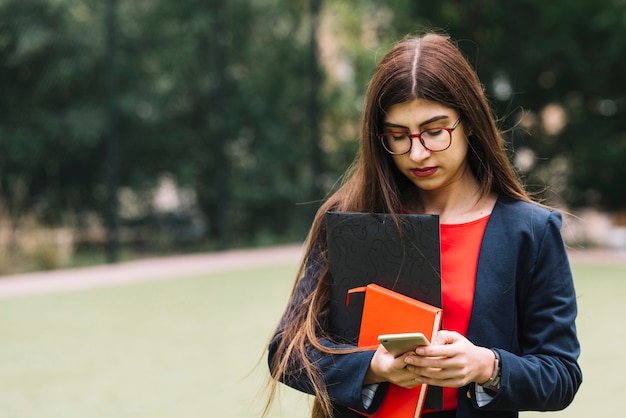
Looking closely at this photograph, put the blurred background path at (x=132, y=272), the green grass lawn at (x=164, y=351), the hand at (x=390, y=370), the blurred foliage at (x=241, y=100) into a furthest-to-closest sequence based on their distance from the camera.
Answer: the blurred foliage at (x=241, y=100), the blurred background path at (x=132, y=272), the green grass lawn at (x=164, y=351), the hand at (x=390, y=370)

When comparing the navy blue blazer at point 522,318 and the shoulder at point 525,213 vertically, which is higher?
the shoulder at point 525,213

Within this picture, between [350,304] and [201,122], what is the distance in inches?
556

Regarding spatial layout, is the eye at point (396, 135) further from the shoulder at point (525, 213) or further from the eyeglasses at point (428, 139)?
the shoulder at point (525, 213)

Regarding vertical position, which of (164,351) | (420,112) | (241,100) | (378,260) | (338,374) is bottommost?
(164,351)

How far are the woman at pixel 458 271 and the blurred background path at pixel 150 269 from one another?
750cm

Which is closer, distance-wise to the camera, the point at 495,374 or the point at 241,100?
the point at 495,374

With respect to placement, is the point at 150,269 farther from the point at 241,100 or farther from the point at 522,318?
the point at 522,318

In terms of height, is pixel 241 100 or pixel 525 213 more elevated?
pixel 241 100

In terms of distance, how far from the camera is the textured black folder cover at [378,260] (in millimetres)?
1521

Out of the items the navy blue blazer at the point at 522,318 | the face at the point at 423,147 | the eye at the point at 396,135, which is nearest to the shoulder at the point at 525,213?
the navy blue blazer at the point at 522,318

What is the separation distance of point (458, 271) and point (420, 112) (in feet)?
1.00

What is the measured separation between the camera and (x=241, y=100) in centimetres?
1562

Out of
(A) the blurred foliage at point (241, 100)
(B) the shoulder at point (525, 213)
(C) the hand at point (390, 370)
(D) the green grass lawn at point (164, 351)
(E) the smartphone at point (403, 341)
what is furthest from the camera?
(A) the blurred foliage at point (241, 100)

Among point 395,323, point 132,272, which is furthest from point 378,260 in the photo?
point 132,272
